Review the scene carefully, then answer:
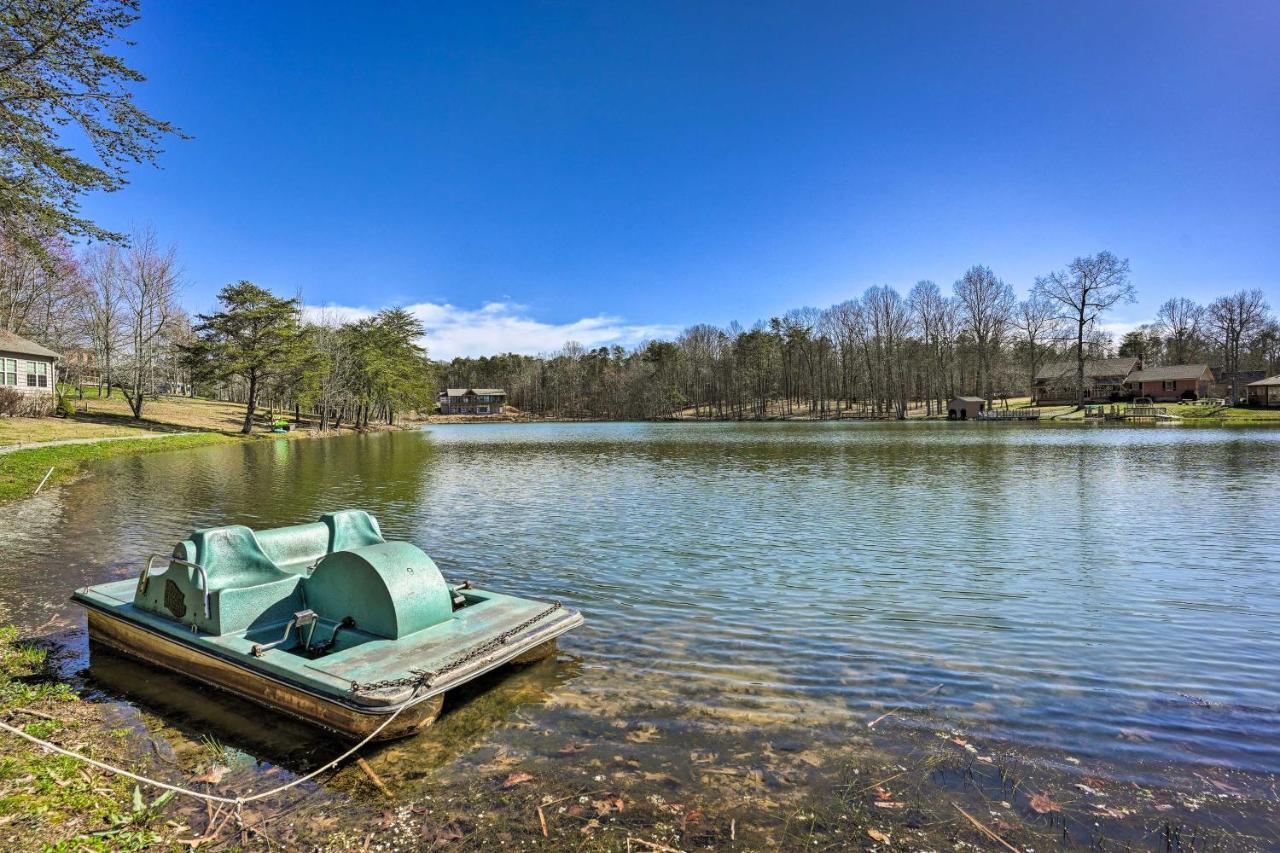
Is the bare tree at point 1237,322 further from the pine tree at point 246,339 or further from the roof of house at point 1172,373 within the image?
the pine tree at point 246,339

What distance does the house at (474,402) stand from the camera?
140000mm

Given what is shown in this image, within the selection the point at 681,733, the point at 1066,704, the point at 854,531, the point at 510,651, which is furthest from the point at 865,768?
the point at 854,531

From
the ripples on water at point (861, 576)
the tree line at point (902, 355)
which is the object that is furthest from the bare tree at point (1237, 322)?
the ripples on water at point (861, 576)

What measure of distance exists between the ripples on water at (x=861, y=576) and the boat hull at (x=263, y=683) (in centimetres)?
130

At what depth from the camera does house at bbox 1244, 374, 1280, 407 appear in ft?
230

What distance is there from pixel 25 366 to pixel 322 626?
5105cm

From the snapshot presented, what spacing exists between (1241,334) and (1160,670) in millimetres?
116679

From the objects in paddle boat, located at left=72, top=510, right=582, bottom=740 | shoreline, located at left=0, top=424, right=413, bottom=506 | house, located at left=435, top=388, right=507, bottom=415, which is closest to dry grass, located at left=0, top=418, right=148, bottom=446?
shoreline, located at left=0, top=424, right=413, bottom=506

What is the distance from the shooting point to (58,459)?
26172 mm

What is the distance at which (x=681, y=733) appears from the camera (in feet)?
17.0

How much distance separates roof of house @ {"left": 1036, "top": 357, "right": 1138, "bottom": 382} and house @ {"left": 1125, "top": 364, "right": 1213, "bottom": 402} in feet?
11.0

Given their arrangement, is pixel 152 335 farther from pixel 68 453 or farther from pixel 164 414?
pixel 68 453

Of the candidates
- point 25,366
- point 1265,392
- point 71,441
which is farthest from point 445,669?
point 1265,392

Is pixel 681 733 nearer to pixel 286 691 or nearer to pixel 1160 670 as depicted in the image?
pixel 286 691
